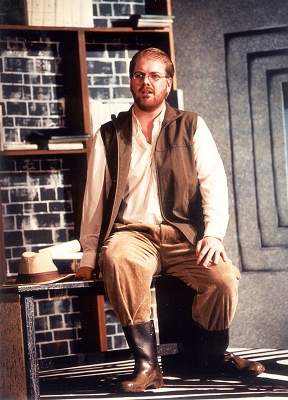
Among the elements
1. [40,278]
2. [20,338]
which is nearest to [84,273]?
[40,278]

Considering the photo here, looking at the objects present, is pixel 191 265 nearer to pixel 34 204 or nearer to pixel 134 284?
pixel 134 284

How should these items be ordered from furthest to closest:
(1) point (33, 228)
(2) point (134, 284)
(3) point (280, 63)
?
(1) point (33, 228) < (3) point (280, 63) < (2) point (134, 284)

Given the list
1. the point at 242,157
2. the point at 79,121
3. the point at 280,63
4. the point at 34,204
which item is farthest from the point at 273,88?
the point at 34,204

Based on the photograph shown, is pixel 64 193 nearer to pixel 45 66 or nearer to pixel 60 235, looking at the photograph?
pixel 60 235

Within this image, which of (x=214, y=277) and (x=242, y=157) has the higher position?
(x=242, y=157)

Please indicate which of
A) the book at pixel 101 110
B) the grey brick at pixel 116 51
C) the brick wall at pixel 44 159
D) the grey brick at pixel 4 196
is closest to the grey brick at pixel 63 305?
the brick wall at pixel 44 159

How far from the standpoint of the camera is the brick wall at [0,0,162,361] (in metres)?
4.41

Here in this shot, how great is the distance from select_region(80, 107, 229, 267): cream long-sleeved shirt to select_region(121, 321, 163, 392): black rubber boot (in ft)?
1.45

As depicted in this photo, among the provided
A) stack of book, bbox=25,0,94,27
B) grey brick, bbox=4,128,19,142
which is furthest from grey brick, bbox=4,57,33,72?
grey brick, bbox=4,128,19,142

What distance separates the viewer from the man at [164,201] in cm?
343

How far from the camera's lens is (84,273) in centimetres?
349

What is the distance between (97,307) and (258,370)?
49.6 inches

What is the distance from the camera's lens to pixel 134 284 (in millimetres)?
3264

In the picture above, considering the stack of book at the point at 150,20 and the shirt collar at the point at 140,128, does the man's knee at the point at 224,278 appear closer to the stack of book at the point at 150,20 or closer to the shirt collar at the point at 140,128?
the shirt collar at the point at 140,128
